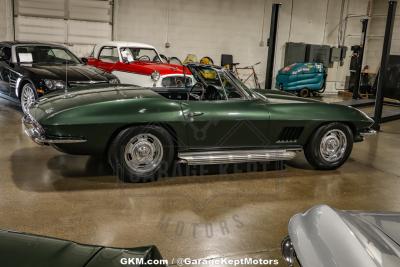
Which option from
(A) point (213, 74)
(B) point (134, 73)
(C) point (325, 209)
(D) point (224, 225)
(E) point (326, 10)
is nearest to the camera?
(C) point (325, 209)

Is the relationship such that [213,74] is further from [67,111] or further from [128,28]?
[128,28]

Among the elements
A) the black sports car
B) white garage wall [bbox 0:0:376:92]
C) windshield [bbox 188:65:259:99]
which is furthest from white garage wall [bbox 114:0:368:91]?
windshield [bbox 188:65:259:99]

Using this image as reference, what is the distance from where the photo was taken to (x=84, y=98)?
4586mm

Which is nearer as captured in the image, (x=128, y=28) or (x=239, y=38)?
(x=128, y=28)

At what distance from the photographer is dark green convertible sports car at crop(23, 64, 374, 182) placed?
4.32m

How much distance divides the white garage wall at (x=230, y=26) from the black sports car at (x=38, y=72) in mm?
4633

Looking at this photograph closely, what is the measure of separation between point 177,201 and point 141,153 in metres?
0.69

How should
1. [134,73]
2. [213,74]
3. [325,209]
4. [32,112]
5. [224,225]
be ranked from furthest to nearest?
1. [134,73]
2. [213,74]
3. [32,112]
4. [224,225]
5. [325,209]

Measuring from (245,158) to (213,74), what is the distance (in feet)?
3.54

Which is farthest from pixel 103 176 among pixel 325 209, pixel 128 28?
pixel 128 28

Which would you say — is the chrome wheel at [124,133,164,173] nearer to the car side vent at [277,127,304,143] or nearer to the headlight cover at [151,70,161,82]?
the car side vent at [277,127,304,143]

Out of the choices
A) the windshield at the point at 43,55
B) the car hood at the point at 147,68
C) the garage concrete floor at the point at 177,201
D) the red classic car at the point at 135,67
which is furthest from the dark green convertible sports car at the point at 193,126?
the windshield at the point at 43,55

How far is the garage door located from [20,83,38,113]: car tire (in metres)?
4.85

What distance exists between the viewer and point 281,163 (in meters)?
5.70
